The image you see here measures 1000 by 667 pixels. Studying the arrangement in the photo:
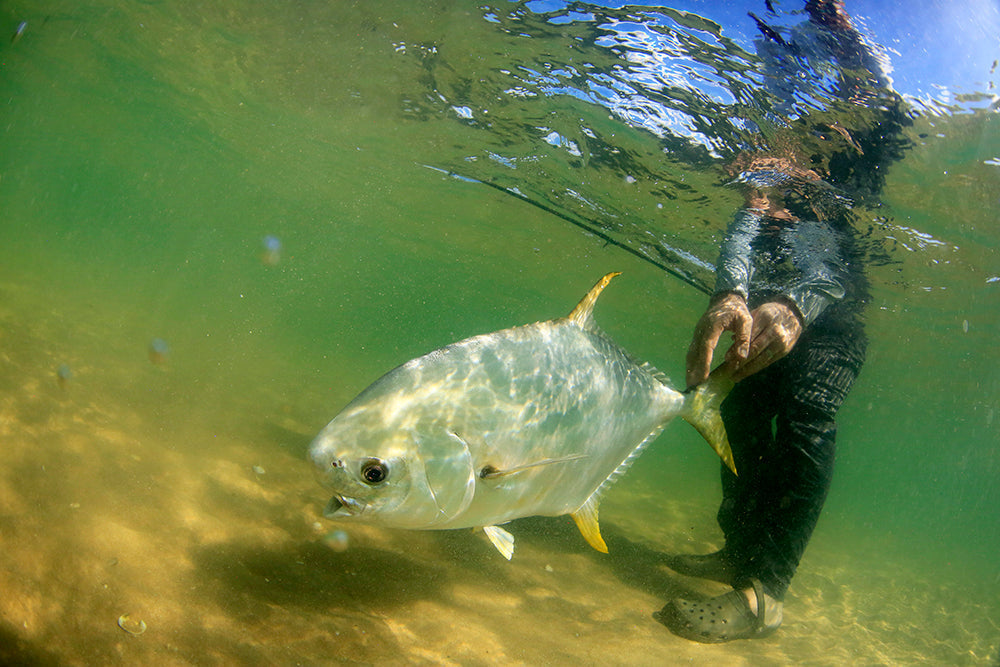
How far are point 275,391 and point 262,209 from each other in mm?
34089

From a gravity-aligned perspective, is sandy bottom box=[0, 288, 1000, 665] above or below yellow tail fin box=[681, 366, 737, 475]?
below

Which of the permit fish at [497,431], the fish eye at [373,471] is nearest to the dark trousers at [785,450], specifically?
the permit fish at [497,431]

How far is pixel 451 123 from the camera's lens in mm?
12273

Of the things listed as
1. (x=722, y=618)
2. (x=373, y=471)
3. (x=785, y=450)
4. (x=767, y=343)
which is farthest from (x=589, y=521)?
(x=785, y=450)

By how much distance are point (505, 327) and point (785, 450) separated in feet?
24.1

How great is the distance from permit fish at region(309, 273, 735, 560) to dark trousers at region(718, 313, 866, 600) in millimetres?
1852

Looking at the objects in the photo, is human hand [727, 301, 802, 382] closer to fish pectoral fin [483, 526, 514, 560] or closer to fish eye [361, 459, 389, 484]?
fish pectoral fin [483, 526, 514, 560]

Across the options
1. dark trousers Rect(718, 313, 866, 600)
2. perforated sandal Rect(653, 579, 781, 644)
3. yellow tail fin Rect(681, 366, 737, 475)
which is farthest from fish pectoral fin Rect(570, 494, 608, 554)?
dark trousers Rect(718, 313, 866, 600)

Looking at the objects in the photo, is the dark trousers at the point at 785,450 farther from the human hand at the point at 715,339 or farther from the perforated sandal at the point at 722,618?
the human hand at the point at 715,339

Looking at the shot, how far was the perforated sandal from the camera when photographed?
3947mm

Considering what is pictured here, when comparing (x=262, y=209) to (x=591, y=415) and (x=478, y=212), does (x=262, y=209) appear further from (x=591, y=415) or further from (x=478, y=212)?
(x=591, y=415)

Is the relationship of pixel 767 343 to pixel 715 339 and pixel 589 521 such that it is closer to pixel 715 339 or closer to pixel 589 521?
pixel 715 339

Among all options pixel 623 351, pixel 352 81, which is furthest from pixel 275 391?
pixel 623 351

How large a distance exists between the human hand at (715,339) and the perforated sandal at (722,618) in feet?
6.81
